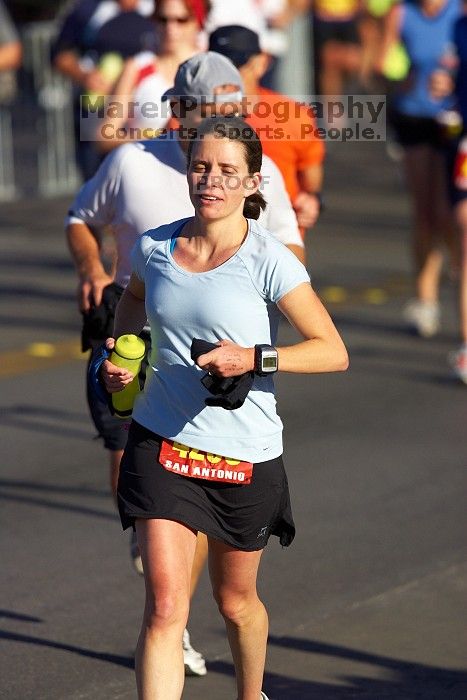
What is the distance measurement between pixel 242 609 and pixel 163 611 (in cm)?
33

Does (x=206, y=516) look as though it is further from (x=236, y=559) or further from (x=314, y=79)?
(x=314, y=79)

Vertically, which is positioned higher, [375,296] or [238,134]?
[238,134]

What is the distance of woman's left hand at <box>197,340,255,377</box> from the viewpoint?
3920mm

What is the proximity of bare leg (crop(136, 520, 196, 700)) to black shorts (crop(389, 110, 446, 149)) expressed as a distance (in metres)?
6.69

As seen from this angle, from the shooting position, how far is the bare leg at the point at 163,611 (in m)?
4.11

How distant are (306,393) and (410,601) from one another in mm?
3460

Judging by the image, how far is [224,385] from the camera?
3.98m

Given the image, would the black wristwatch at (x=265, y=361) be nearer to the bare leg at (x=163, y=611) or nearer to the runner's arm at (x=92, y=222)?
the bare leg at (x=163, y=611)

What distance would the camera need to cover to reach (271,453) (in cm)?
430

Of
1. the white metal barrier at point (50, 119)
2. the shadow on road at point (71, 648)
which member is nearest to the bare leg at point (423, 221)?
the shadow on road at point (71, 648)

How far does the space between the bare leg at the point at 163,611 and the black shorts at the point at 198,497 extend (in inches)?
1.9

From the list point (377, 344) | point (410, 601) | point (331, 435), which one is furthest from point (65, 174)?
point (410, 601)

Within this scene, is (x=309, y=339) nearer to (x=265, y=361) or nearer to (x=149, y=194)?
(x=265, y=361)

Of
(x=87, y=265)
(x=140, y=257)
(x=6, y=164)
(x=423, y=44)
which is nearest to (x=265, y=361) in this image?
(x=140, y=257)
